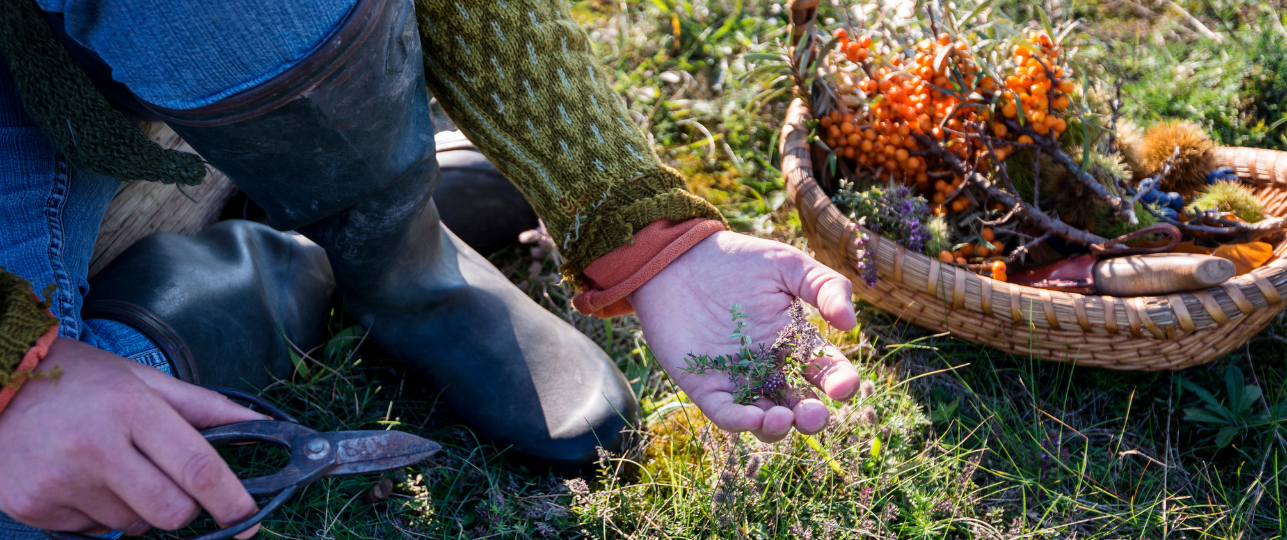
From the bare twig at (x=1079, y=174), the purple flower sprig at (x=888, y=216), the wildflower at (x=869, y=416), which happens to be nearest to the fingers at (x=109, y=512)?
the wildflower at (x=869, y=416)

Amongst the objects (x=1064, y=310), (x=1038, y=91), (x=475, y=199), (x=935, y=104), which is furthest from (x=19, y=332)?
(x=1038, y=91)

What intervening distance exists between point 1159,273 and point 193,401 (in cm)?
191

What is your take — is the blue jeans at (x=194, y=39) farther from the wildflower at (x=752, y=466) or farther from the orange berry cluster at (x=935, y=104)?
the orange berry cluster at (x=935, y=104)

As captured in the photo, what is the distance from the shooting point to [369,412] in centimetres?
176

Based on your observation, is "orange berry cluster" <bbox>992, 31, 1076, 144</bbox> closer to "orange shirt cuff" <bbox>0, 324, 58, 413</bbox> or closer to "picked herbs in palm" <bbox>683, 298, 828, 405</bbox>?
"picked herbs in palm" <bbox>683, 298, 828, 405</bbox>

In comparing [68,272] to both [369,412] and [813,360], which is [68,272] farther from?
[813,360]

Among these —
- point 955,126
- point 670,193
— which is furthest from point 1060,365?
point 670,193

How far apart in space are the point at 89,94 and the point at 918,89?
6.00 feet

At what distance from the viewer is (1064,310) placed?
62.9 inches

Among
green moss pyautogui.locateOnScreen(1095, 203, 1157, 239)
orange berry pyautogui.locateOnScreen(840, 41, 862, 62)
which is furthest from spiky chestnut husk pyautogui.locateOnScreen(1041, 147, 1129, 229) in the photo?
orange berry pyautogui.locateOnScreen(840, 41, 862, 62)

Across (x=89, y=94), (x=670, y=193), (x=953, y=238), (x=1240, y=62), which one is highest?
(x=89, y=94)

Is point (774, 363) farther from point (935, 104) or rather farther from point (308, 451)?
point (935, 104)

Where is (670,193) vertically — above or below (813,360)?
above

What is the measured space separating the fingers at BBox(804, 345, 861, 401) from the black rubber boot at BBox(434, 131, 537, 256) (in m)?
1.08
